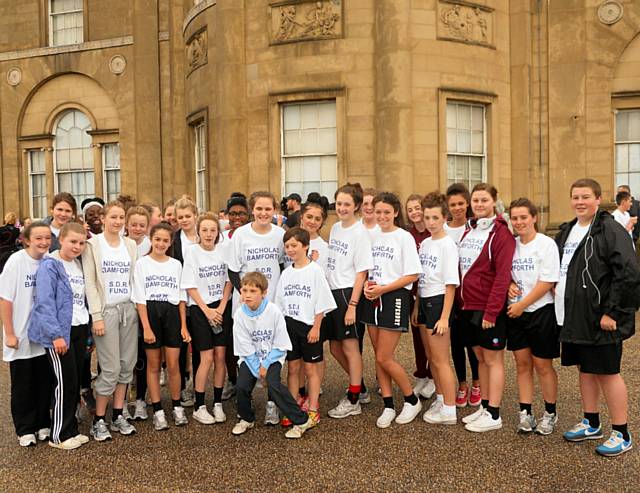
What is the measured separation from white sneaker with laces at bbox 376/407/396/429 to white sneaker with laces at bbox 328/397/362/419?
32 centimetres

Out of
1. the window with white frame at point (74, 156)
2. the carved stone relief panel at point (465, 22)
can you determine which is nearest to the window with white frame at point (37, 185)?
the window with white frame at point (74, 156)

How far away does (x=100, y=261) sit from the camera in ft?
18.7

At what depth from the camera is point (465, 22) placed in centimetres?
1345

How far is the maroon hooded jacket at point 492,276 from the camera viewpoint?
17.6ft

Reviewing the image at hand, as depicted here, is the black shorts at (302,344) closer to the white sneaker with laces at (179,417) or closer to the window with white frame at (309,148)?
the white sneaker with laces at (179,417)

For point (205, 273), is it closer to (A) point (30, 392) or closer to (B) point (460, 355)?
(A) point (30, 392)

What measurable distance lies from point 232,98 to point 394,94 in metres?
3.42

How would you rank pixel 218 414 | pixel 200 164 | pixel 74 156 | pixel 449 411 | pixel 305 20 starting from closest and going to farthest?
pixel 449 411 < pixel 218 414 < pixel 305 20 < pixel 200 164 < pixel 74 156

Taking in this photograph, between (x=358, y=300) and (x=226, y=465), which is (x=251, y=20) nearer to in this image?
(x=358, y=300)

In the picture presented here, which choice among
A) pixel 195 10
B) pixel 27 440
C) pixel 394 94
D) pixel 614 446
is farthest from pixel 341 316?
pixel 195 10

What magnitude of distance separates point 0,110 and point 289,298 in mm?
17515

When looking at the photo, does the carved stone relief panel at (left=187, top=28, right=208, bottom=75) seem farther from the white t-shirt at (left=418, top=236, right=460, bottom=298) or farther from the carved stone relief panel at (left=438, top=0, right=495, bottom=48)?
the white t-shirt at (left=418, top=236, right=460, bottom=298)

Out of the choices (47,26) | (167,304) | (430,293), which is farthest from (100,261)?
(47,26)

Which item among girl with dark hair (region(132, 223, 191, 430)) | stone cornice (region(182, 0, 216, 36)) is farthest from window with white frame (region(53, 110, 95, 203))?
girl with dark hair (region(132, 223, 191, 430))
